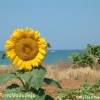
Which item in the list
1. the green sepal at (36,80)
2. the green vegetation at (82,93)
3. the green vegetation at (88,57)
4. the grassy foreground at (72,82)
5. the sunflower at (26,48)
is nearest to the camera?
the green sepal at (36,80)

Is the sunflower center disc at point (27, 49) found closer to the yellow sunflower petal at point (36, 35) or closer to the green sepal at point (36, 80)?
the yellow sunflower petal at point (36, 35)

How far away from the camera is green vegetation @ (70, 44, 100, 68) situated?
21.2m

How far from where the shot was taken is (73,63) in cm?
2208

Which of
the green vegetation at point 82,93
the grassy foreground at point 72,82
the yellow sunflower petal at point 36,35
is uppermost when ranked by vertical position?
the yellow sunflower petal at point 36,35

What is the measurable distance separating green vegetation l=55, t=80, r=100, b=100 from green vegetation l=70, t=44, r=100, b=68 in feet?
29.6

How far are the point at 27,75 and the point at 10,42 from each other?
0.47 m

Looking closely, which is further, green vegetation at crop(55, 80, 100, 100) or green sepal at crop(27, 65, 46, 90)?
green vegetation at crop(55, 80, 100, 100)

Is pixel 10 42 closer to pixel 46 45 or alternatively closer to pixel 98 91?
pixel 46 45

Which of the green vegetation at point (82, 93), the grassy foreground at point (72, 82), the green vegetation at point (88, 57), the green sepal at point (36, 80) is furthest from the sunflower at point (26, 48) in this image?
the green vegetation at point (88, 57)

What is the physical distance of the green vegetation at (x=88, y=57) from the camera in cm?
2117

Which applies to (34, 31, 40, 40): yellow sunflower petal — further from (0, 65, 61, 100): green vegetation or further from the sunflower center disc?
(0, 65, 61, 100): green vegetation

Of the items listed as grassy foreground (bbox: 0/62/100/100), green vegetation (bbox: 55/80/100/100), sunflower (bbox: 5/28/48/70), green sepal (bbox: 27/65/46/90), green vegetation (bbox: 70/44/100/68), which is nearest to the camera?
green sepal (bbox: 27/65/46/90)

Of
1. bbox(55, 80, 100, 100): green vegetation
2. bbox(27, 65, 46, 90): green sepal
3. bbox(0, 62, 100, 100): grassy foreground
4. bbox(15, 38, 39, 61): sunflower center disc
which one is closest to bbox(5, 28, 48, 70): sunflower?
bbox(15, 38, 39, 61): sunflower center disc

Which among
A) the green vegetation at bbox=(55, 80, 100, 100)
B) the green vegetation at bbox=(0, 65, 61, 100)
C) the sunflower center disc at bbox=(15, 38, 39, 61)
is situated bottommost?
the green vegetation at bbox=(55, 80, 100, 100)
